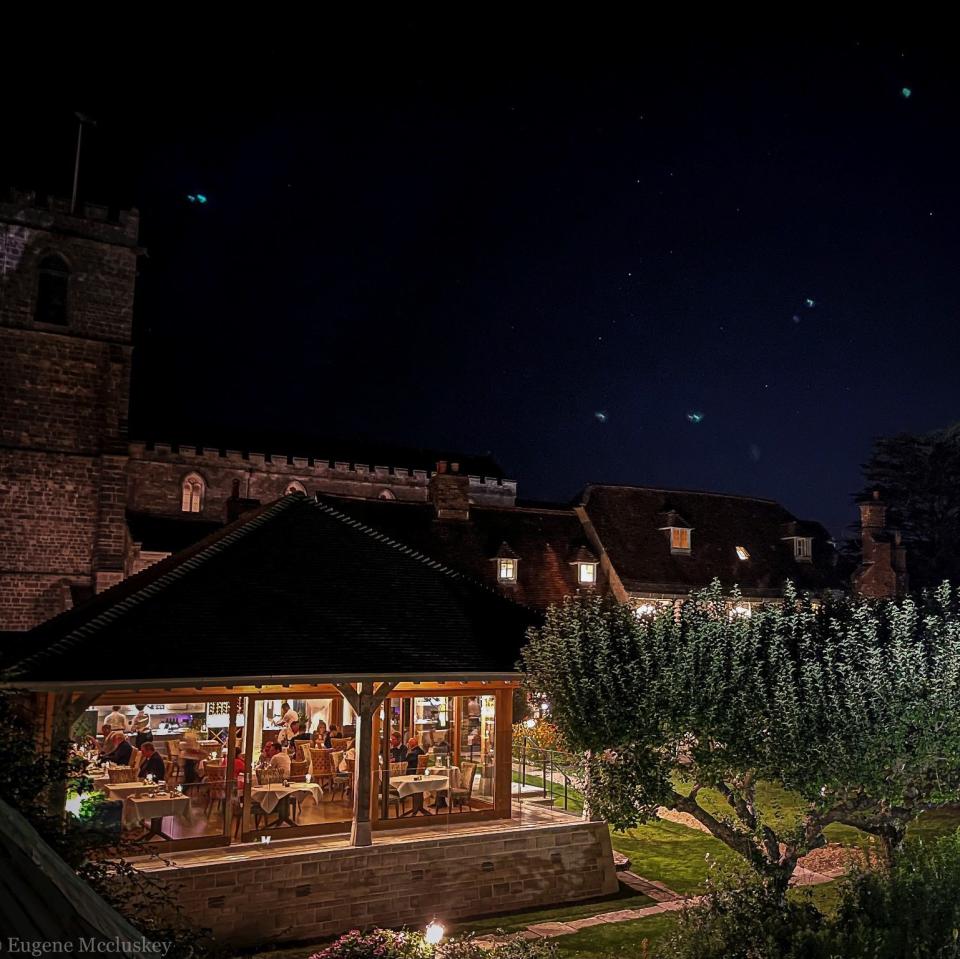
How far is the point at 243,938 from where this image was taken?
14438 millimetres

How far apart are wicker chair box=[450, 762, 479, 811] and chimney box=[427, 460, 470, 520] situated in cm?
1653

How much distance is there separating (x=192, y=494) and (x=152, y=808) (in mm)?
27563

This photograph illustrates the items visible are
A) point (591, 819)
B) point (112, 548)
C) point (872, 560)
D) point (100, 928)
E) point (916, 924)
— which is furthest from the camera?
point (872, 560)

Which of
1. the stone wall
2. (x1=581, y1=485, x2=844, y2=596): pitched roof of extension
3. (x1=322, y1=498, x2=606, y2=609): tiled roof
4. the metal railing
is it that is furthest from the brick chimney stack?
the metal railing

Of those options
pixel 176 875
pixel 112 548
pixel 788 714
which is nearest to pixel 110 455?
pixel 112 548

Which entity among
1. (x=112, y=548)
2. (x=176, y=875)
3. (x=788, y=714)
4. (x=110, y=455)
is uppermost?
(x=110, y=455)

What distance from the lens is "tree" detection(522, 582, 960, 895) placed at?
13.2 metres

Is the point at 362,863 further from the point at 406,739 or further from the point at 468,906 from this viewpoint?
the point at 406,739

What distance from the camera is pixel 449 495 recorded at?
35.3 m

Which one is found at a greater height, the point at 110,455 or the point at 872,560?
the point at 110,455

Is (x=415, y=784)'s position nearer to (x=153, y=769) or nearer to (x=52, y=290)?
(x=153, y=769)

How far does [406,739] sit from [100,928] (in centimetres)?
1879

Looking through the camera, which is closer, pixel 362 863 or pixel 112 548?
pixel 362 863

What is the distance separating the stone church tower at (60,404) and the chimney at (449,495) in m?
12.0
